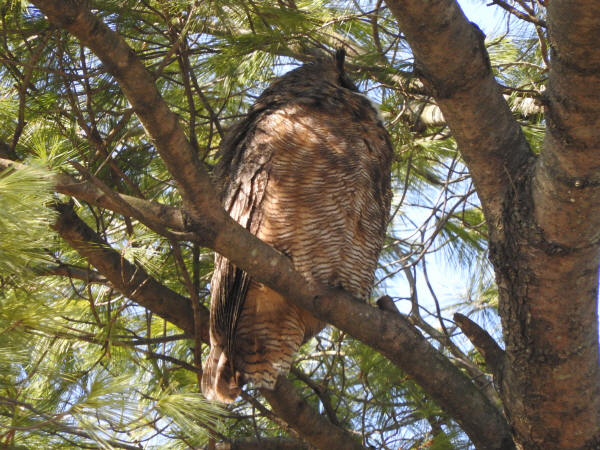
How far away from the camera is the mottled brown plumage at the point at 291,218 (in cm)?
273

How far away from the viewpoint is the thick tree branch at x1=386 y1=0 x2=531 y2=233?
6.30ft

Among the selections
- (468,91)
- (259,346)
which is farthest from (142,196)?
(468,91)

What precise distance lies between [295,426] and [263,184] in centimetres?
100

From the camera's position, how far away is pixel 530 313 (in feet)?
6.82

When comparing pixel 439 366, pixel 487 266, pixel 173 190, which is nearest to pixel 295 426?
pixel 439 366

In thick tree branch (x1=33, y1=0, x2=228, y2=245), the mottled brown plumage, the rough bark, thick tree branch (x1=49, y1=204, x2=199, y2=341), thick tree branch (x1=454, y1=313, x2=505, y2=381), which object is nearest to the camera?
thick tree branch (x1=33, y1=0, x2=228, y2=245)

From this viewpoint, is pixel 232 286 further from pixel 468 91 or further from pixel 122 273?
pixel 468 91

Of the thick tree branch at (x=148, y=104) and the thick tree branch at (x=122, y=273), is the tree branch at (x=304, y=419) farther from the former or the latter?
the thick tree branch at (x=148, y=104)

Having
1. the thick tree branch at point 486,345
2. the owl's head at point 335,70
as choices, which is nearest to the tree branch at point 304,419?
the thick tree branch at point 486,345

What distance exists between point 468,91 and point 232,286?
121 centimetres

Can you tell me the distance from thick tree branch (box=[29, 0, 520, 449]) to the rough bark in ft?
0.47

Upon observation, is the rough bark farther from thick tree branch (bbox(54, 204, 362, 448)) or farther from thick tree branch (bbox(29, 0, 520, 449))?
thick tree branch (bbox(54, 204, 362, 448))

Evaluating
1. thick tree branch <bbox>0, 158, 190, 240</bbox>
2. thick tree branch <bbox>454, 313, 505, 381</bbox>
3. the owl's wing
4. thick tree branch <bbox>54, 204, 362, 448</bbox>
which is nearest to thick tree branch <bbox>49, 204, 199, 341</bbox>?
thick tree branch <bbox>54, 204, 362, 448</bbox>

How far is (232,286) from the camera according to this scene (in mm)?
2680
